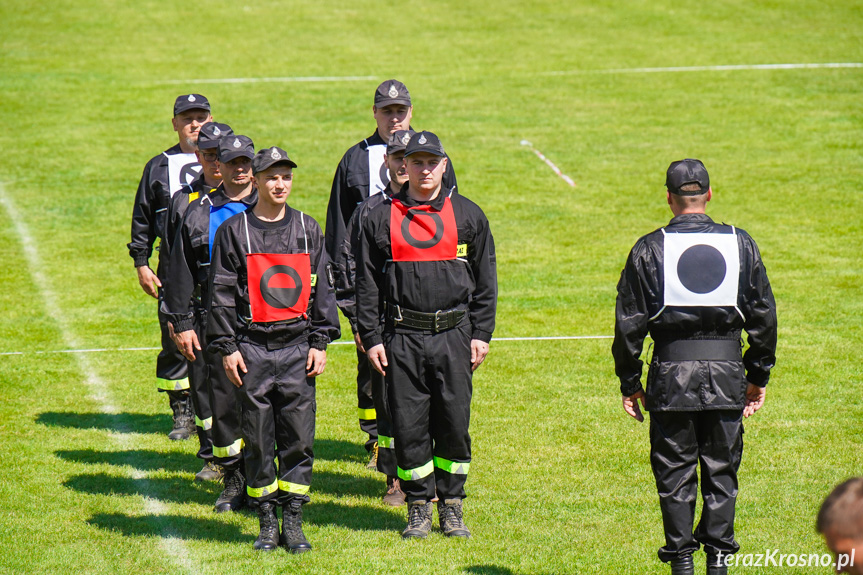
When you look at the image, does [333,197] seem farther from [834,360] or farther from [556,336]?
[834,360]

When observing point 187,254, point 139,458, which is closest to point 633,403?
point 187,254

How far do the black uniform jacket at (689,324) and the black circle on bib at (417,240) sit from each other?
145 centimetres

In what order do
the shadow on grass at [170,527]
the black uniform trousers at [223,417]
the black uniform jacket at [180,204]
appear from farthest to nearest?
the black uniform jacket at [180,204] < the black uniform trousers at [223,417] < the shadow on grass at [170,527]

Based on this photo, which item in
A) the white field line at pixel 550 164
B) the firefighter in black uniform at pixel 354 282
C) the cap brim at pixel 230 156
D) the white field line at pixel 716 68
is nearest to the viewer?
the cap brim at pixel 230 156

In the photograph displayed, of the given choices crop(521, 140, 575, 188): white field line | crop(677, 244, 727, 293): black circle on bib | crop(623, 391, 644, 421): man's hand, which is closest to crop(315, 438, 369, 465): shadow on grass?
crop(623, 391, 644, 421): man's hand

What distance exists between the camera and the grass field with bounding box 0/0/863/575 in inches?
289

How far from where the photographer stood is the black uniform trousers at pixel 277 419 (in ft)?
22.2

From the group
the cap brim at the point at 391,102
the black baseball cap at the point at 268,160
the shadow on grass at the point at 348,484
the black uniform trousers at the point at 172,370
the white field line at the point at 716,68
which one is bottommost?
the shadow on grass at the point at 348,484

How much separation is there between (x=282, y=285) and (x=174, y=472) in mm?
2620

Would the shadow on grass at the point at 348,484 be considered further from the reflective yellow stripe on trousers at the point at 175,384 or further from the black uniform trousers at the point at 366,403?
the reflective yellow stripe on trousers at the point at 175,384

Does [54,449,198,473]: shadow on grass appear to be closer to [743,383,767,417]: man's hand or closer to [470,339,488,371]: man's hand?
[470,339,488,371]: man's hand

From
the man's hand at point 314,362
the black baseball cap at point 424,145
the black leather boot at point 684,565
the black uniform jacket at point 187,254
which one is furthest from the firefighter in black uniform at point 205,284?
the black leather boot at point 684,565

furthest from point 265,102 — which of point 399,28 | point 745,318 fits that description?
point 745,318

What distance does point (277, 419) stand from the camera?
6.88 m
